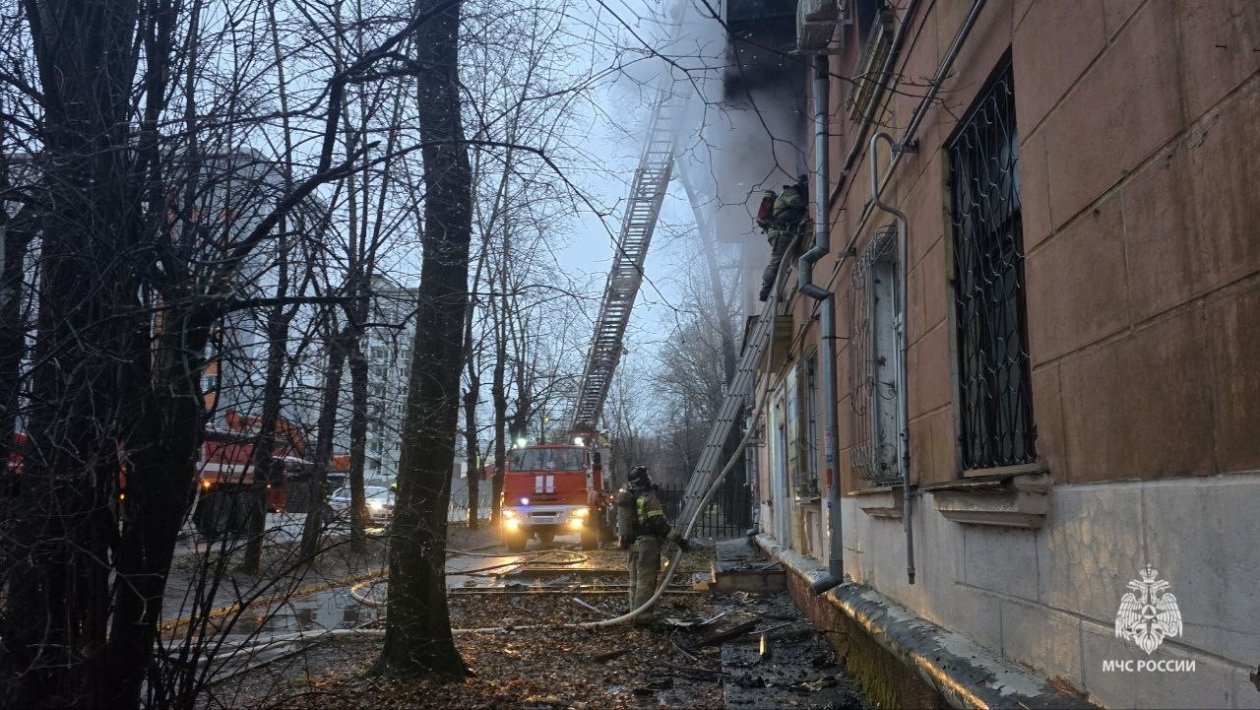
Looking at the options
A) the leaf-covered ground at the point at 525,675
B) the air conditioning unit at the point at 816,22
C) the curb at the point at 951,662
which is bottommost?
the leaf-covered ground at the point at 525,675

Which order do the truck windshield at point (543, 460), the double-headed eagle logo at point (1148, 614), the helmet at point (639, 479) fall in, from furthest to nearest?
1. the truck windshield at point (543, 460)
2. the helmet at point (639, 479)
3. the double-headed eagle logo at point (1148, 614)

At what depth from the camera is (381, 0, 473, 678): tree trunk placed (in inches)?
240

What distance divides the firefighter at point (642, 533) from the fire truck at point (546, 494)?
11.4 m

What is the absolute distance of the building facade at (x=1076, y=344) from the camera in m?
2.07

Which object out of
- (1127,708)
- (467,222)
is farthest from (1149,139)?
(467,222)

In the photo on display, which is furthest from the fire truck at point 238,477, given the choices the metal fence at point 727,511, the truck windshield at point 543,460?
the metal fence at point 727,511

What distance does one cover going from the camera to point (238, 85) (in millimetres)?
4152

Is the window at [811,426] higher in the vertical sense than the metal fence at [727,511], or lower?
higher

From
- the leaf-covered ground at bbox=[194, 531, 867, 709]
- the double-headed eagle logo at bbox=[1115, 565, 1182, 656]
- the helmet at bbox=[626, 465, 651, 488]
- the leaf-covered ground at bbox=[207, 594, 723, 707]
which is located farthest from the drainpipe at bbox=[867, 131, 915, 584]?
the helmet at bbox=[626, 465, 651, 488]

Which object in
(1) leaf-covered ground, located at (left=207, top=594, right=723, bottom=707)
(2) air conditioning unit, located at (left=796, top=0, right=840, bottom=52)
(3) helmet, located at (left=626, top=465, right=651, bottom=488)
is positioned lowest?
(1) leaf-covered ground, located at (left=207, top=594, right=723, bottom=707)

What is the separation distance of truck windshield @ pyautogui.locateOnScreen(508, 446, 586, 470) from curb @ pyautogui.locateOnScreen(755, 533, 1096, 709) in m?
16.3

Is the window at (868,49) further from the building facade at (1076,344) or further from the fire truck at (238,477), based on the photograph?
the fire truck at (238,477)

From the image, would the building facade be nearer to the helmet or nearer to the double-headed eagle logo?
the double-headed eagle logo

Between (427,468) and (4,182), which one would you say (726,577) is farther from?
(4,182)
